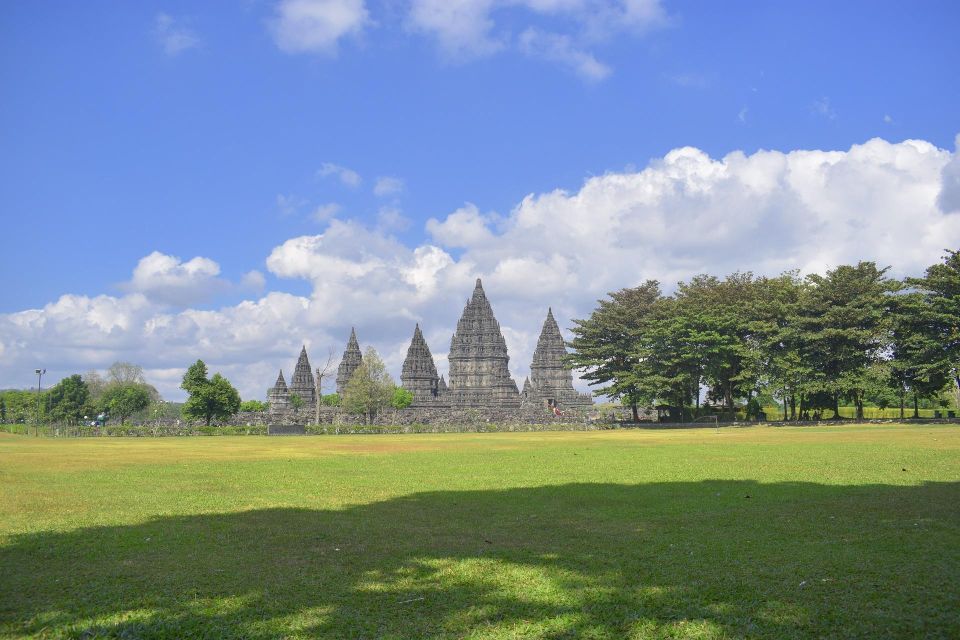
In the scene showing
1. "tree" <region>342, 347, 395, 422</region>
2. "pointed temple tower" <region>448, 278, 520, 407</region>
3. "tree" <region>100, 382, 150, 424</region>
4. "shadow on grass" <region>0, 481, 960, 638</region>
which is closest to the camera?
"shadow on grass" <region>0, 481, 960, 638</region>

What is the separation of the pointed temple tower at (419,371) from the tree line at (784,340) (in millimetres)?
63053

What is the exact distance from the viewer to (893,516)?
11117mm

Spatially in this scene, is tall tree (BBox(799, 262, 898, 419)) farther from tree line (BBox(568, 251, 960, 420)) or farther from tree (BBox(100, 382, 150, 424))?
tree (BBox(100, 382, 150, 424))

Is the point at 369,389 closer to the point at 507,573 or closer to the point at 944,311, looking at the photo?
the point at 944,311

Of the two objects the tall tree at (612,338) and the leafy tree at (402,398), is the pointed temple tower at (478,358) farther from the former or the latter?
the tall tree at (612,338)

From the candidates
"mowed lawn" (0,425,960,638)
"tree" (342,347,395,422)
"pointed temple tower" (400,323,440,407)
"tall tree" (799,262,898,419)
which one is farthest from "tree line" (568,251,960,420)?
"pointed temple tower" (400,323,440,407)

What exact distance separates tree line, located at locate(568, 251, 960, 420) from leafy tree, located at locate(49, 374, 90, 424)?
6629cm

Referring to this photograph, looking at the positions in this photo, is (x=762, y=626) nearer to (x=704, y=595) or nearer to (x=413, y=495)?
(x=704, y=595)

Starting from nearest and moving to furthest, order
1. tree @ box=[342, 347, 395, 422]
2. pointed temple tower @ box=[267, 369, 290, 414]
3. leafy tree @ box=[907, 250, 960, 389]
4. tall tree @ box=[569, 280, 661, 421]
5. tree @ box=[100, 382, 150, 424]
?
leafy tree @ box=[907, 250, 960, 389]
tall tree @ box=[569, 280, 661, 421]
tree @ box=[342, 347, 395, 422]
tree @ box=[100, 382, 150, 424]
pointed temple tower @ box=[267, 369, 290, 414]

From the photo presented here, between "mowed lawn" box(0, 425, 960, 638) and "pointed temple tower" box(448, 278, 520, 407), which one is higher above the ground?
"pointed temple tower" box(448, 278, 520, 407)

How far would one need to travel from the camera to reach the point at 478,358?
418 feet

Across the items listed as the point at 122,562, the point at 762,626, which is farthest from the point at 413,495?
the point at 762,626

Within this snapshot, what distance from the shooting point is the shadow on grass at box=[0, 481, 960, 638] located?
6352 mm

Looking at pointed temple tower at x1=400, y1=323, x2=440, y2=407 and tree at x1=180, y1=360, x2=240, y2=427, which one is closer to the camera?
tree at x1=180, y1=360, x2=240, y2=427
